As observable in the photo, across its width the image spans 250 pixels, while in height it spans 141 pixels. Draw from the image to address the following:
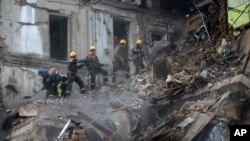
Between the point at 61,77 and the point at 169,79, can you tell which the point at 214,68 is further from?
the point at 61,77

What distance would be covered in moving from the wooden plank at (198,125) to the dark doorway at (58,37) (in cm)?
1079

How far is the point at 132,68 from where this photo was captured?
26.8 meters

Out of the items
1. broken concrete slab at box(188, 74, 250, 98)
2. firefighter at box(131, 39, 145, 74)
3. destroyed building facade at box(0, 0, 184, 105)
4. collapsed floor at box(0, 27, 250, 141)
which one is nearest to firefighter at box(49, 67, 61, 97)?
collapsed floor at box(0, 27, 250, 141)

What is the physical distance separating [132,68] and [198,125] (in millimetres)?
10700

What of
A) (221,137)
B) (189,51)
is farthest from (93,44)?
(221,137)

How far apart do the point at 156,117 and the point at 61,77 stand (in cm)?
515

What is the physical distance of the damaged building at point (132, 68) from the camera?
57.7ft

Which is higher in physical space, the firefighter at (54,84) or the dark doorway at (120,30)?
the dark doorway at (120,30)

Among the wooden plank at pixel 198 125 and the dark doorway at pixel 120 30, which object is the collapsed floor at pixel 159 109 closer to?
the wooden plank at pixel 198 125

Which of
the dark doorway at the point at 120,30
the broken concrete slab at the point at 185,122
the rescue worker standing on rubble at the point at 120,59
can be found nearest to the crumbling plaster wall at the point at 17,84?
the rescue worker standing on rubble at the point at 120,59

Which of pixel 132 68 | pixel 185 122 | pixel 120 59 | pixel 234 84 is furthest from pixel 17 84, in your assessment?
pixel 234 84

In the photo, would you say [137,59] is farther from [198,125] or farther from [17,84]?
[198,125]

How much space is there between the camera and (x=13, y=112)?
842 inches

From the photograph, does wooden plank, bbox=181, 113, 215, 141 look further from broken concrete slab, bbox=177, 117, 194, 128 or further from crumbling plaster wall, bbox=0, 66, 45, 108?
crumbling plaster wall, bbox=0, 66, 45, 108
